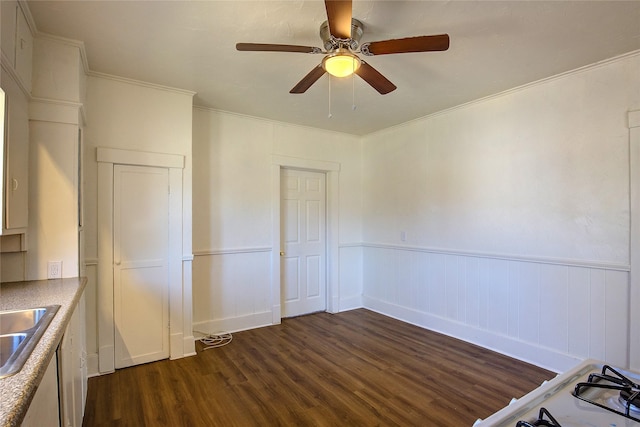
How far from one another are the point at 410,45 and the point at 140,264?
9.28 feet

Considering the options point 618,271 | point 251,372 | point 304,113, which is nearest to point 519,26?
point 618,271

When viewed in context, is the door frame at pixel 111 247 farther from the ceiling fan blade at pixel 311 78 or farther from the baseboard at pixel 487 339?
the baseboard at pixel 487 339

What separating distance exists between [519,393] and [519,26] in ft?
8.62

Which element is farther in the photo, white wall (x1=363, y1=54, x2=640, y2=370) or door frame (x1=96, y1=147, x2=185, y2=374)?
door frame (x1=96, y1=147, x2=185, y2=374)

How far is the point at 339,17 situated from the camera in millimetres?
1675

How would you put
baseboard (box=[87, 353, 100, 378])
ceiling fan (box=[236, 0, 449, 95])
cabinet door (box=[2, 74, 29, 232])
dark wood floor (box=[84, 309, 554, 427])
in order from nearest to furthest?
ceiling fan (box=[236, 0, 449, 95]) → cabinet door (box=[2, 74, 29, 232]) → dark wood floor (box=[84, 309, 554, 427]) → baseboard (box=[87, 353, 100, 378])

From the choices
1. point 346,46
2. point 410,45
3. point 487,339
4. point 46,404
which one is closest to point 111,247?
point 46,404

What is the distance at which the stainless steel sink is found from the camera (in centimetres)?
110

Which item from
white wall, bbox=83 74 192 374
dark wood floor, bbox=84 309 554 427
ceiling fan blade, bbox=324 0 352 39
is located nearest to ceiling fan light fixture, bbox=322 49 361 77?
ceiling fan blade, bbox=324 0 352 39

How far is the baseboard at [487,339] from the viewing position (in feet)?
9.50

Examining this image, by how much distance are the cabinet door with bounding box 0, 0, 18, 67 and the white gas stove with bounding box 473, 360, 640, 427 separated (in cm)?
265

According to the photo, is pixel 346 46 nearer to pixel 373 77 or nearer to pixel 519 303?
pixel 373 77

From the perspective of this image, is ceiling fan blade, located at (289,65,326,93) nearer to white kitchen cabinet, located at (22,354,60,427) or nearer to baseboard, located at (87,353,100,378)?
white kitchen cabinet, located at (22,354,60,427)

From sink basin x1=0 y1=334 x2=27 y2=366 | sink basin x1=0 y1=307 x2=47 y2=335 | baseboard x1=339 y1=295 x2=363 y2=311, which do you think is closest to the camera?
sink basin x1=0 y1=334 x2=27 y2=366
